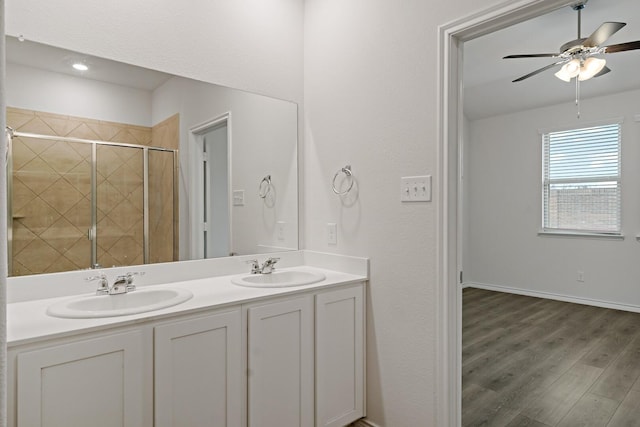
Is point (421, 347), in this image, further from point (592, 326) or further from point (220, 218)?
point (592, 326)

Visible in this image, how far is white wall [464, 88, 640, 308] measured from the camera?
13.4ft

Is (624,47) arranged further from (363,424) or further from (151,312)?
(151,312)

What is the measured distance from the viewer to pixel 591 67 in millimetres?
2889

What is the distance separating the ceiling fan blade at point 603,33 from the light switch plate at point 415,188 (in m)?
1.64

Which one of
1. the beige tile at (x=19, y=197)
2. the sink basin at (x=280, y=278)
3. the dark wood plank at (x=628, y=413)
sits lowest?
the dark wood plank at (x=628, y=413)

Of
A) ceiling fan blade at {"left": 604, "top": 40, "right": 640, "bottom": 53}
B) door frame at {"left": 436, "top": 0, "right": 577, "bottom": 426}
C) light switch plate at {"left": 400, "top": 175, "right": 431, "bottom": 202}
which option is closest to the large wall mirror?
light switch plate at {"left": 400, "top": 175, "right": 431, "bottom": 202}

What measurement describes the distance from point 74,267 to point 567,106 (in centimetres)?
516

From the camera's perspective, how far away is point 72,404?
1.17 m

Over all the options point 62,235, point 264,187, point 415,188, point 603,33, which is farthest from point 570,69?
point 62,235

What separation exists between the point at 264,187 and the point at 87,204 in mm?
946

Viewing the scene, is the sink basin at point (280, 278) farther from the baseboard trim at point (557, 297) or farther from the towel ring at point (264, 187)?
the baseboard trim at point (557, 297)

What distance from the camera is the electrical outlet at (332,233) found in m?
2.19

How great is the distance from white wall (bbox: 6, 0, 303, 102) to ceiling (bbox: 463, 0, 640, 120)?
1962 millimetres

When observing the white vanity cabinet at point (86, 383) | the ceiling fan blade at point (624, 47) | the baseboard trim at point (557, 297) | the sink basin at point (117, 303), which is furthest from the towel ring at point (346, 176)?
the baseboard trim at point (557, 297)
